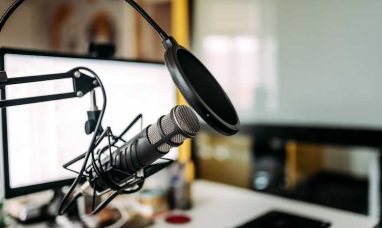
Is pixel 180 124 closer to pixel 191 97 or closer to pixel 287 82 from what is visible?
pixel 191 97

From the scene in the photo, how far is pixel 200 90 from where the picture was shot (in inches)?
20.1

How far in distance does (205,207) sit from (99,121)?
1.83 feet

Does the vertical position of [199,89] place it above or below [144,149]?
above

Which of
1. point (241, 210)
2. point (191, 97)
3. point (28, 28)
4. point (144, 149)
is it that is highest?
point (28, 28)

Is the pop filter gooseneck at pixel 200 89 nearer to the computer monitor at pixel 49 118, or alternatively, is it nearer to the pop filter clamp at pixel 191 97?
the pop filter clamp at pixel 191 97

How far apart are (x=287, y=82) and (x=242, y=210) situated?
0.57m

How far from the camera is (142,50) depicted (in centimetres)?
192

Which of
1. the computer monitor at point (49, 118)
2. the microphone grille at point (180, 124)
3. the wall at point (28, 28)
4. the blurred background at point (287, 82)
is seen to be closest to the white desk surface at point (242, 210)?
the blurred background at point (287, 82)

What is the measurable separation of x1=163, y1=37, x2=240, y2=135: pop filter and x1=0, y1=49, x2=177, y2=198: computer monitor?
13.7 inches

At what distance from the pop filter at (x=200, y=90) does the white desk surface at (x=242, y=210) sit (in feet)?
1.56

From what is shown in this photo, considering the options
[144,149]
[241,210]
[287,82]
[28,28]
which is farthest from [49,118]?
[28,28]

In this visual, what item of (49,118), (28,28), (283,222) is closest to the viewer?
(49,118)

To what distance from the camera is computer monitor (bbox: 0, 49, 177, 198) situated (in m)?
0.75

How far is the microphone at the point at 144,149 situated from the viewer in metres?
0.57
